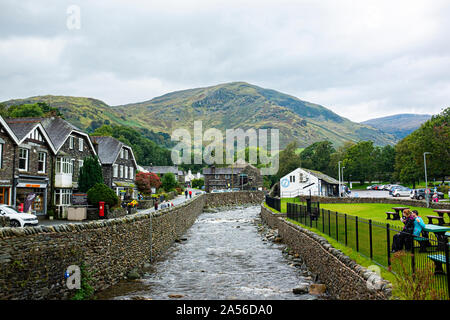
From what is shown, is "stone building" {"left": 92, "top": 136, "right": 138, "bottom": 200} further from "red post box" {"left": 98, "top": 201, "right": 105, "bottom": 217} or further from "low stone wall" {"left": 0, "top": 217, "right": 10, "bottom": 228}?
"low stone wall" {"left": 0, "top": 217, "right": 10, "bottom": 228}

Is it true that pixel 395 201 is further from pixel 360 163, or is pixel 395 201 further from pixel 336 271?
pixel 360 163

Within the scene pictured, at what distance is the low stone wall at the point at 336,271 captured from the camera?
8.58 m

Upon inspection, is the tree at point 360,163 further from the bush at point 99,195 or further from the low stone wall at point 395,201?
the bush at point 99,195

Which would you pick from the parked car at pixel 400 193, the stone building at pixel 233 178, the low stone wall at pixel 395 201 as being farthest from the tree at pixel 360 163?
the low stone wall at pixel 395 201

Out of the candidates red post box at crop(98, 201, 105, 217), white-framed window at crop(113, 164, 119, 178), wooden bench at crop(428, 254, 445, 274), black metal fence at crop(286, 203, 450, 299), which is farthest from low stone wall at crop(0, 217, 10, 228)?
white-framed window at crop(113, 164, 119, 178)

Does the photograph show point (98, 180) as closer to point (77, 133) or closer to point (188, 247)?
point (77, 133)

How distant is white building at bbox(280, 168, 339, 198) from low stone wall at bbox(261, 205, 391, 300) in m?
45.8

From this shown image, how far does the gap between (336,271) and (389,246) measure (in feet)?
9.53

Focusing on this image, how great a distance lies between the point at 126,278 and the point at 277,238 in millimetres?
13866

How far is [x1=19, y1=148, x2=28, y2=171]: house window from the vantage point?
3002 cm

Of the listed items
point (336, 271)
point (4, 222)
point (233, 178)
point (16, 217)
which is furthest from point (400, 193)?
point (233, 178)
